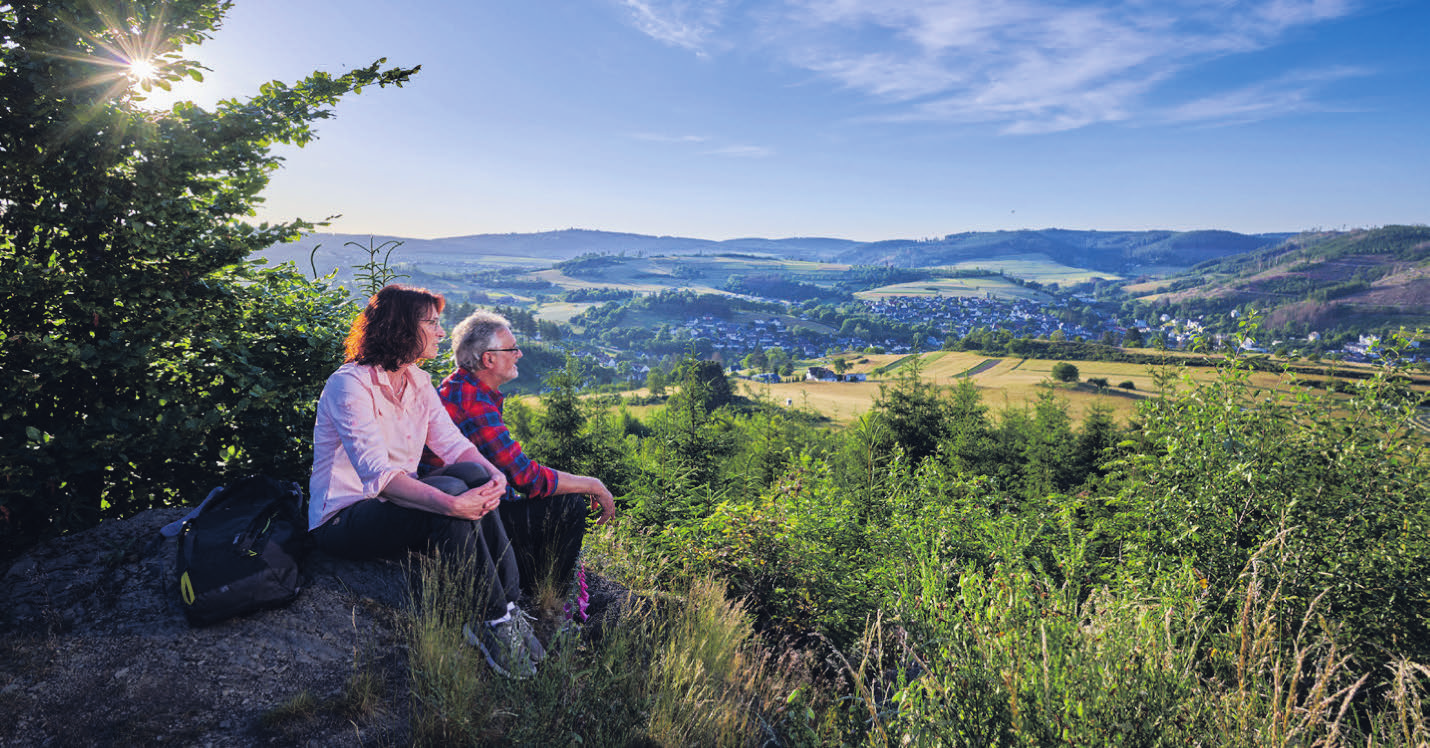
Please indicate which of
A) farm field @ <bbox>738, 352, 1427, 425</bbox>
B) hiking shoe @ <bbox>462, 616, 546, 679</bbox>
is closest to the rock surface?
hiking shoe @ <bbox>462, 616, 546, 679</bbox>

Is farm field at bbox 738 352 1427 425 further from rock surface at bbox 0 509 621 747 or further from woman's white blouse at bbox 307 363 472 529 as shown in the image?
rock surface at bbox 0 509 621 747

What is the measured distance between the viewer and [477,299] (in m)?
169

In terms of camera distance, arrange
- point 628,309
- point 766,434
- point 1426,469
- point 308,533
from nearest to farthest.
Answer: point 308,533 → point 1426,469 → point 766,434 → point 628,309

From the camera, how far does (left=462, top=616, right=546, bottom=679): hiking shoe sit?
8.90 ft

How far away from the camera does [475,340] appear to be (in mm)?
3752

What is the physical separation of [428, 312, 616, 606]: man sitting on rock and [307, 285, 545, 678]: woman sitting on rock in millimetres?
373

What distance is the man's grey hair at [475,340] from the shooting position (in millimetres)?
3740

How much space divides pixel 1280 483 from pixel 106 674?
7380 mm

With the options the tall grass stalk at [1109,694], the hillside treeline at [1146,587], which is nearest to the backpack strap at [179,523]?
the hillside treeline at [1146,587]

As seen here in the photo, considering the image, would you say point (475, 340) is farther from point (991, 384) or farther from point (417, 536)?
point (991, 384)

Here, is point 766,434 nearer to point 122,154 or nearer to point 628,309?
point 122,154

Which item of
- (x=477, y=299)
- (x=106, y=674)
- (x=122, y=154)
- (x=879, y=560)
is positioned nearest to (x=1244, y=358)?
(x=879, y=560)

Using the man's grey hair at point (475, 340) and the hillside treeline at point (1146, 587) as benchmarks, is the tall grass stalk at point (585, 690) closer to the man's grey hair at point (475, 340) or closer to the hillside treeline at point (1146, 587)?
the hillside treeline at point (1146, 587)

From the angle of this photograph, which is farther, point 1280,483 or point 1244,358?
point 1244,358
